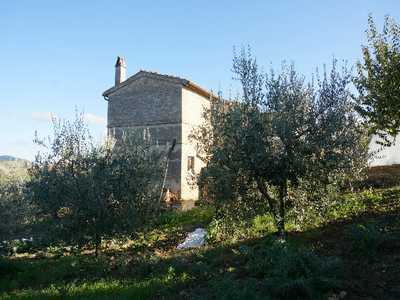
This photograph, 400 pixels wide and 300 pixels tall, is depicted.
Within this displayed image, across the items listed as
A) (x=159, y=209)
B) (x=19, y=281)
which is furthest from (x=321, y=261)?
(x=19, y=281)

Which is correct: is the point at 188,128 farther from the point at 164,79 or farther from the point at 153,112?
the point at 164,79

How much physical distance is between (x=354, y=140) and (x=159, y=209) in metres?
6.82

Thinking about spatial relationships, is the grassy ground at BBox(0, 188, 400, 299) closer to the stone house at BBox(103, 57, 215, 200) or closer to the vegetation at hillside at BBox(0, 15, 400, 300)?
the vegetation at hillside at BBox(0, 15, 400, 300)

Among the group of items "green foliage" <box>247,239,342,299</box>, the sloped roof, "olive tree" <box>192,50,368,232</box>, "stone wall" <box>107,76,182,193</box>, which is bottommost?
"green foliage" <box>247,239,342,299</box>

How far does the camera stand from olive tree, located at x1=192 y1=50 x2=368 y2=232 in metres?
11.6

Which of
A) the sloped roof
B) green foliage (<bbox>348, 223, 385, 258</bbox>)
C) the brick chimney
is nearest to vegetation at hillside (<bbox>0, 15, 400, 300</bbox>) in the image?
green foliage (<bbox>348, 223, 385, 258</bbox>)

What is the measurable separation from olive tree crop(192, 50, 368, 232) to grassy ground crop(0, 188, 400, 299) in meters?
1.70

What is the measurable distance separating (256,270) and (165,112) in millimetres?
22204

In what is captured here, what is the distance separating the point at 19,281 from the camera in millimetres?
12273

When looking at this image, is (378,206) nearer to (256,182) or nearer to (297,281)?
(256,182)

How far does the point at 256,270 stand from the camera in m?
9.23

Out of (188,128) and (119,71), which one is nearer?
(188,128)

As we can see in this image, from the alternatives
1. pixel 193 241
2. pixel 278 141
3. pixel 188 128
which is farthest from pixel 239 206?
pixel 188 128

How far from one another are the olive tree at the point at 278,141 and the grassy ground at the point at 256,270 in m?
1.70
